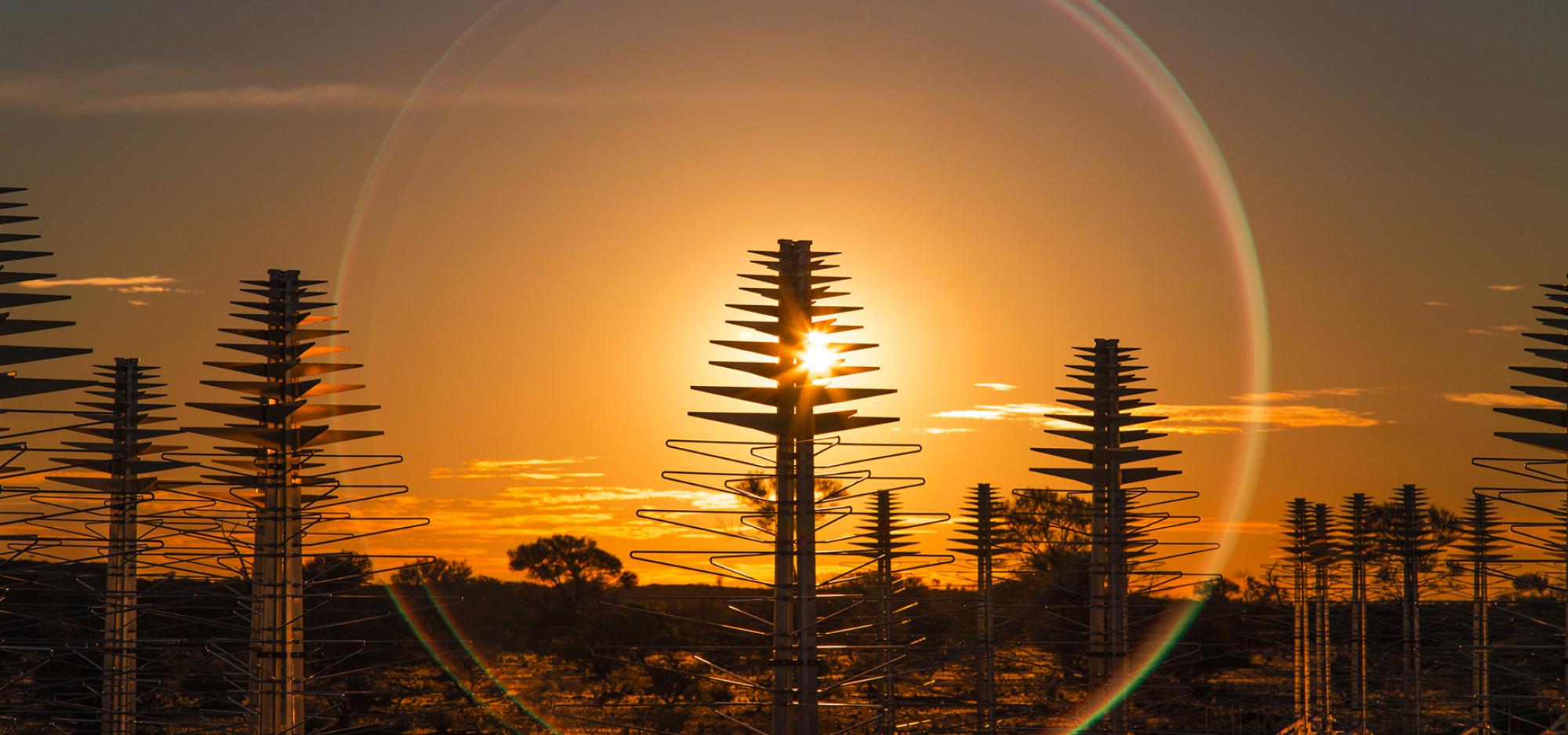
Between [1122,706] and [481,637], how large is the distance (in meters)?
107

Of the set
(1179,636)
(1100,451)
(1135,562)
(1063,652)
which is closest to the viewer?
(1100,451)

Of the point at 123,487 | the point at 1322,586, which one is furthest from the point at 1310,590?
the point at 123,487

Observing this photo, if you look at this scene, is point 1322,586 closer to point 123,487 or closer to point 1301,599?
point 1301,599

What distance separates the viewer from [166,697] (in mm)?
114625

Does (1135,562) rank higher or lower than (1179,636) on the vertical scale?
higher

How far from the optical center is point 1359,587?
68812mm

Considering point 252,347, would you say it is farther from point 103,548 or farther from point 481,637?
point 481,637

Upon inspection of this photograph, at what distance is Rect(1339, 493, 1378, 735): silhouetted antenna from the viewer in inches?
2596

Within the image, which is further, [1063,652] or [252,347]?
[1063,652]

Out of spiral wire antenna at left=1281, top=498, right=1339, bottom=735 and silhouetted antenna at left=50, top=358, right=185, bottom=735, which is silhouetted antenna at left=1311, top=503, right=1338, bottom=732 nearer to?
spiral wire antenna at left=1281, top=498, right=1339, bottom=735

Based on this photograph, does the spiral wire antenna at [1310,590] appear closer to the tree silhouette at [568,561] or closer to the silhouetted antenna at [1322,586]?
the silhouetted antenna at [1322,586]

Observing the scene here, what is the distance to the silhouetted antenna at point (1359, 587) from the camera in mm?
65938

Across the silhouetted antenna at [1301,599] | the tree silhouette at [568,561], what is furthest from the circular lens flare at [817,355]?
the tree silhouette at [568,561]

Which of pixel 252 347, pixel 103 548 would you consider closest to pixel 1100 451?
pixel 252 347
